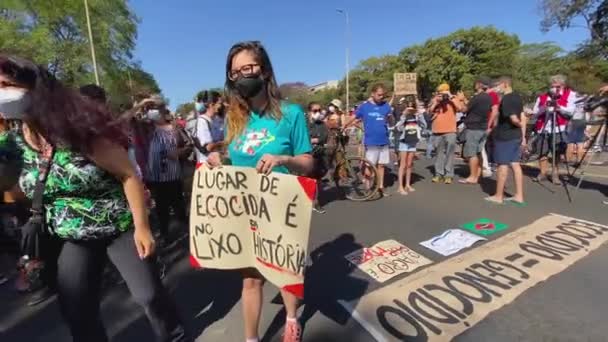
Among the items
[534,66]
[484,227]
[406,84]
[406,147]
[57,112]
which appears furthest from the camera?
[534,66]

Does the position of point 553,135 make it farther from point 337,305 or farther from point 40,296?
point 40,296

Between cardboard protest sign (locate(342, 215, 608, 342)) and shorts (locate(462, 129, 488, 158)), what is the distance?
8.98 ft

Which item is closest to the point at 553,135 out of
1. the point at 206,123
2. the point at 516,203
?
the point at 516,203

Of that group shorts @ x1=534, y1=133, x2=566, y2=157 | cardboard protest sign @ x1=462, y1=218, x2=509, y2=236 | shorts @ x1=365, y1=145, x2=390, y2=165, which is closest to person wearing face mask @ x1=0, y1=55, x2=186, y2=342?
cardboard protest sign @ x1=462, y1=218, x2=509, y2=236

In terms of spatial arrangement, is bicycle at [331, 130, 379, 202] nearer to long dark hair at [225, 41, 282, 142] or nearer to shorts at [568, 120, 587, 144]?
shorts at [568, 120, 587, 144]

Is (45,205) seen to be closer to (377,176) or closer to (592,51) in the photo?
(377,176)

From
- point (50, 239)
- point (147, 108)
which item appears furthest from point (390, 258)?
point (147, 108)

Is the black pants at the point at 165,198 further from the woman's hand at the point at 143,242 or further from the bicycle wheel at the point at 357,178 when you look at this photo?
the bicycle wheel at the point at 357,178

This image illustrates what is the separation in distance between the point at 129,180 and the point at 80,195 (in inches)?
10.4

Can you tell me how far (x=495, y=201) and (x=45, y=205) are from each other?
5.45 m

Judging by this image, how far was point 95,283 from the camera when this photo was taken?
1812 millimetres

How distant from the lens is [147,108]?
145 inches

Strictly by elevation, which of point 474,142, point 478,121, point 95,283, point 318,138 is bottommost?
point 95,283

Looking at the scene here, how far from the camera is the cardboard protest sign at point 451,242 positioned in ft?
11.5
